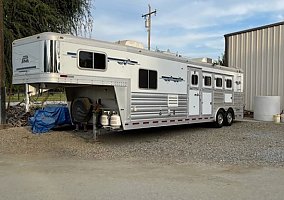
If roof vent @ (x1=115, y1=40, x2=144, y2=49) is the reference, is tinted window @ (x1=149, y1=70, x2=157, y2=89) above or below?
below

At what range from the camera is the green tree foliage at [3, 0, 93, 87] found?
56.6ft

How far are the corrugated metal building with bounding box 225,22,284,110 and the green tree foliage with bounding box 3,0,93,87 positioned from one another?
896cm

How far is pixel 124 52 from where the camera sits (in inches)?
425

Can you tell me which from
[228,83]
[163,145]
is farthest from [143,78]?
[228,83]

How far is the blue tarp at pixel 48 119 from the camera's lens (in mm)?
13500

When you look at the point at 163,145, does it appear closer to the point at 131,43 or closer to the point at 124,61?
the point at 124,61

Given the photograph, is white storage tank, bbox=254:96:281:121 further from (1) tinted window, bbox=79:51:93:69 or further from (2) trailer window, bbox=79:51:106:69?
(1) tinted window, bbox=79:51:93:69

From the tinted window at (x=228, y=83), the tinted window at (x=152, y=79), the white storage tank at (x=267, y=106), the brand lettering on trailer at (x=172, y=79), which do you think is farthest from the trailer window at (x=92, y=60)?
the white storage tank at (x=267, y=106)

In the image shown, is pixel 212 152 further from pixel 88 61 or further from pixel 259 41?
pixel 259 41

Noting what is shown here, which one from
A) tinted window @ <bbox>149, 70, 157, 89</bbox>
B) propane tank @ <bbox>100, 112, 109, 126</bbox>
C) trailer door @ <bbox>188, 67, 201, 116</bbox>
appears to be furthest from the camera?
trailer door @ <bbox>188, 67, 201, 116</bbox>

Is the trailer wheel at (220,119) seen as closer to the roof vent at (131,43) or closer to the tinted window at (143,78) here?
the tinted window at (143,78)

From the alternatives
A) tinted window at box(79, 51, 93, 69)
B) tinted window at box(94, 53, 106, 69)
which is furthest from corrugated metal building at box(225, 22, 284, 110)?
tinted window at box(79, 51, 93, 69)

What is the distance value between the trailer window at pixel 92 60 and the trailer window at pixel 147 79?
1528mm

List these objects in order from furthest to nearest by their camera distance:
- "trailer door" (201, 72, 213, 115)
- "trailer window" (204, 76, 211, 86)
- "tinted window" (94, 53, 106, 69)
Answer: "trailer window" (204, 76, 211, 86)
"trailer door" (201, 72, 213, 115)
"tinted window" (94, 53, 106, 69)
